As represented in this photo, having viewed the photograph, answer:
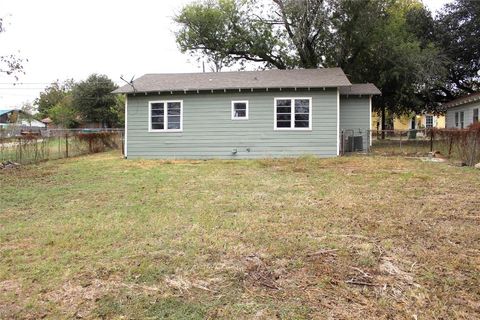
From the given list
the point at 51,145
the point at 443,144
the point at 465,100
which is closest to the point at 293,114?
the point at 443,144

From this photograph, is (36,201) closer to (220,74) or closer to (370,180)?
(370,180)

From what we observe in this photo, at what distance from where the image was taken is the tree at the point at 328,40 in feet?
59.4

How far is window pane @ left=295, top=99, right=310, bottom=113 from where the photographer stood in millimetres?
14000

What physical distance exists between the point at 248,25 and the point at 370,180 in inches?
596

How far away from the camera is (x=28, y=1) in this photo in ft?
40.8

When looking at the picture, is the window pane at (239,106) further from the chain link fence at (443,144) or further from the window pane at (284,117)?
the chain link fence at (443,144)

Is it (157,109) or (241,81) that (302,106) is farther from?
(157,109)

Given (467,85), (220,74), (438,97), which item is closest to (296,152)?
(220,74)

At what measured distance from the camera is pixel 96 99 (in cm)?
3931

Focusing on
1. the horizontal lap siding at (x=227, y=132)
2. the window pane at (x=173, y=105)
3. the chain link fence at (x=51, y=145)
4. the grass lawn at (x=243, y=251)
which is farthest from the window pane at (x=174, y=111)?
the grass lawn at (x=243, y=251)

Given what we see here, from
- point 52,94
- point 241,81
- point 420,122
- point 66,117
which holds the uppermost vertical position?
point 52,94

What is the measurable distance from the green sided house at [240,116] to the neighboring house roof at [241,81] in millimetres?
35

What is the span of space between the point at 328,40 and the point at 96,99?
1085 inches

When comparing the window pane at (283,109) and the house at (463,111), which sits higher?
the house at (463,111)
